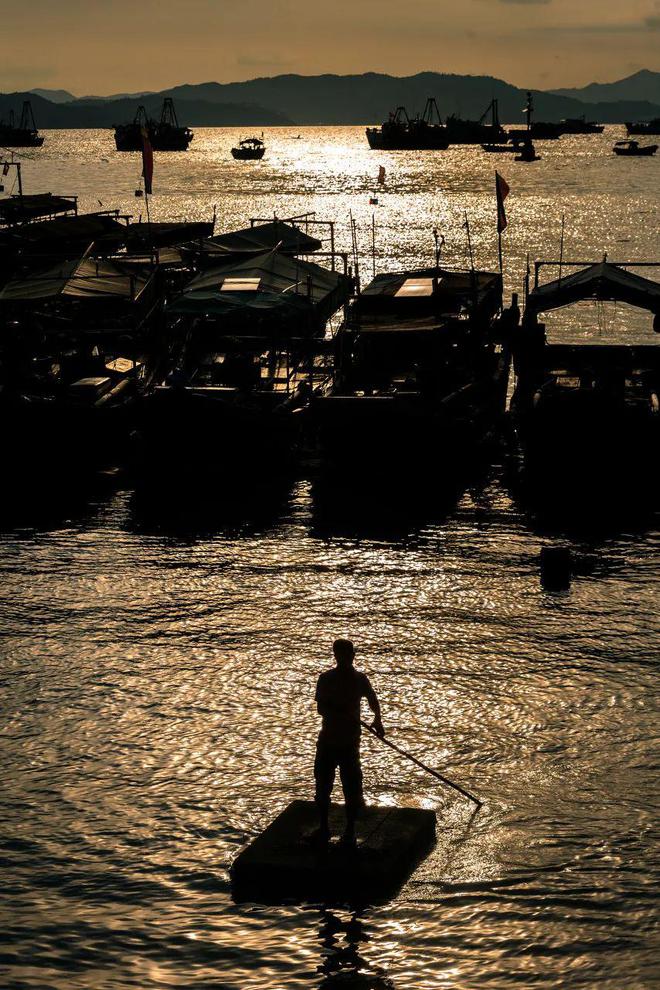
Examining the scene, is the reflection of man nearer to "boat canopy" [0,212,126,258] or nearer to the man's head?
the man's head

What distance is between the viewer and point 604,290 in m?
39.0

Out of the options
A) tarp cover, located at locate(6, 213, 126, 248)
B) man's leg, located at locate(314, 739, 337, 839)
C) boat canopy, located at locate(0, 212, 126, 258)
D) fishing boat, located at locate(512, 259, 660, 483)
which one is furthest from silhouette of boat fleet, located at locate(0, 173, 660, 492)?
man's leg, located at locate(314, 739, 337, 839)

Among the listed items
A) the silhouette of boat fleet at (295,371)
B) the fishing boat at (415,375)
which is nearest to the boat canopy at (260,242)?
the silhouette of boat fleet at (295,371)

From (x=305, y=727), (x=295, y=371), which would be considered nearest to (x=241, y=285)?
(x=295, y=371)

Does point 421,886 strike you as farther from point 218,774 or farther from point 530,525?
point 530,525

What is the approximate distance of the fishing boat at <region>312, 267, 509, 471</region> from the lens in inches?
1273

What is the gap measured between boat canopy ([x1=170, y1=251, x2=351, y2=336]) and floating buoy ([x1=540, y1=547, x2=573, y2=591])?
44.3ft

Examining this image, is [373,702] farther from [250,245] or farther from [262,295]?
[250,245]

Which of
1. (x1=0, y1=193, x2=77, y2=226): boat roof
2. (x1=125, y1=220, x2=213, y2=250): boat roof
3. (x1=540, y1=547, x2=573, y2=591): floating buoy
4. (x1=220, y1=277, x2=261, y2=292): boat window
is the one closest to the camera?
(x1=540, y1=547, x2=573, y2=591): floating buoy

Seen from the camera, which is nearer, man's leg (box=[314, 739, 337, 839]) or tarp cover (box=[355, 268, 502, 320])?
man's leg (box=[314, 739, 337, 839])

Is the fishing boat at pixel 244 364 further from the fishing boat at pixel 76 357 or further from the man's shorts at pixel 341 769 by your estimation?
the man's shorts at pixel 341 769

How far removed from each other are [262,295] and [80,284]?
6239 millimetres

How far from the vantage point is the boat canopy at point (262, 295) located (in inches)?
1468

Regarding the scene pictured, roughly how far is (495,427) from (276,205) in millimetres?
125028
